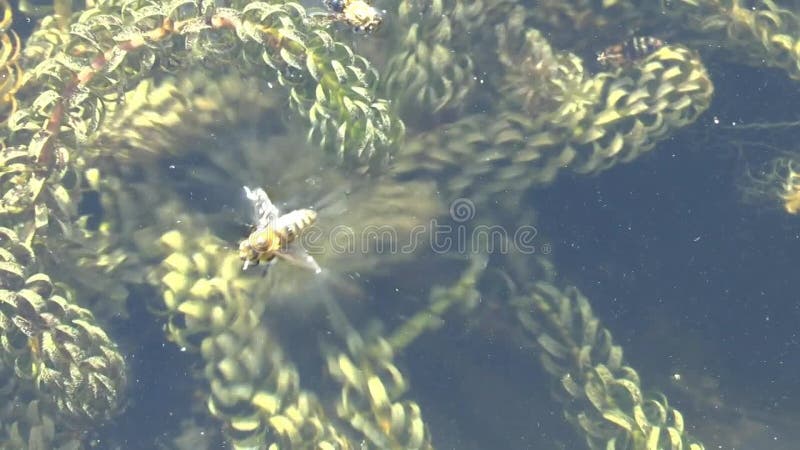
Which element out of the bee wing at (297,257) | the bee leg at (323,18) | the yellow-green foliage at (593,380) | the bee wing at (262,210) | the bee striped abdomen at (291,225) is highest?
the bee leg at (323,18)

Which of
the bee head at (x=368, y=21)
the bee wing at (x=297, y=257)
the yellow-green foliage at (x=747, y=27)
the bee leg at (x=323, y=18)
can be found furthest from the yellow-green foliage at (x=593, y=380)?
the yellow-green foliage at (x=747, y=27)

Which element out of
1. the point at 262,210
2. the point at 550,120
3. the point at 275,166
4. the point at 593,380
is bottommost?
the point at 593,380

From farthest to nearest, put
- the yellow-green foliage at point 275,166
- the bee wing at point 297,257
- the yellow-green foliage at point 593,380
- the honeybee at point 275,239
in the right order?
the yellow-green foliage at point 593,380 → the yellow-green foliage at point 275,166 → the bee wing at point 297,257 → the honeybee at point 275,239

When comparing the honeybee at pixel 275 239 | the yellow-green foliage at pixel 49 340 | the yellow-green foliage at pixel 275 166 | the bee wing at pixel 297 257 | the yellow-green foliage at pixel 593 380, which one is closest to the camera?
the honeybee at pixel 275 239

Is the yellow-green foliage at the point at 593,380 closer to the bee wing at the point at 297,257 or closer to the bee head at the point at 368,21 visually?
the bee wing at the point at 297,257

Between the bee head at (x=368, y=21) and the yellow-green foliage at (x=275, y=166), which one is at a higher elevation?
the bee head at (x=368, y=21)

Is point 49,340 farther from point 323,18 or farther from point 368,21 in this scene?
point 368,21

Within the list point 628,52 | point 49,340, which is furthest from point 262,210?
point 628,52

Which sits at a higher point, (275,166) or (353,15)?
(353,15)
